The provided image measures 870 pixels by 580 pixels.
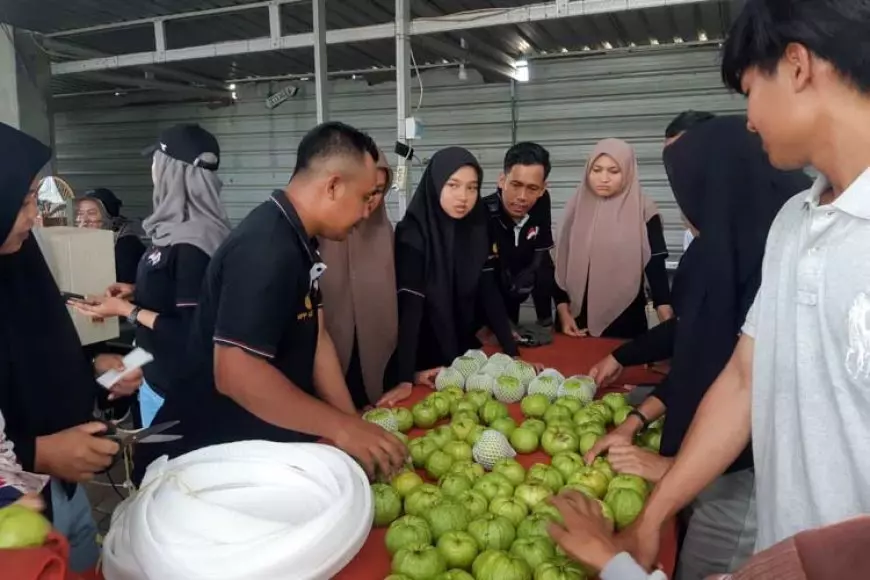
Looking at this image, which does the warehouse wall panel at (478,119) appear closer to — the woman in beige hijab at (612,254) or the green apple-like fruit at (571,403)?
the woman in beige hijab at (612,254)

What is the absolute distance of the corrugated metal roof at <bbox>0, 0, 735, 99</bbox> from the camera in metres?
5.67

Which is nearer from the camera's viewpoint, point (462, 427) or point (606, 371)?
point (462, 427)

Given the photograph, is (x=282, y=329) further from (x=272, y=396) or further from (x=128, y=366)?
(x=128, y=366)

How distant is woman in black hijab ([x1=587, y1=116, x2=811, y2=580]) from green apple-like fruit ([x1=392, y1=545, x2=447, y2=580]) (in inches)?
27.0

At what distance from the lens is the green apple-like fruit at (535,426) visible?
212 centimetres

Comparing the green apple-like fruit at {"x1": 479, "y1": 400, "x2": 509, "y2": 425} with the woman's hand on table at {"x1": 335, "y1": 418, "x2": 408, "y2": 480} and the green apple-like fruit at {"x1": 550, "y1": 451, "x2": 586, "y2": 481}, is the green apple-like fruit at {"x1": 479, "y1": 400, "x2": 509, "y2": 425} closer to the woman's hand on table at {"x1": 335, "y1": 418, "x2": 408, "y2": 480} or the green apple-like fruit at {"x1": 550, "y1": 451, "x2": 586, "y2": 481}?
the green apple-like fruit at {"x1": 550, "y1": 451, "x2": 586, "y2": 481}

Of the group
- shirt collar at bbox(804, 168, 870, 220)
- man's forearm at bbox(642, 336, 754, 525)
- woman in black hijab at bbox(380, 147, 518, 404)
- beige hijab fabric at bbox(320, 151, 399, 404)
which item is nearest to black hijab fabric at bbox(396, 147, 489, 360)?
woman in black hijab at bbox(380, 147, 518, 404)

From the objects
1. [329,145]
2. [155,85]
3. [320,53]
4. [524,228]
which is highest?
[155,85]

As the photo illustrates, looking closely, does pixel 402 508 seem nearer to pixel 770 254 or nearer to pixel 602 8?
pixel 770 254

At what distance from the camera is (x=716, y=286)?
5.78 ft

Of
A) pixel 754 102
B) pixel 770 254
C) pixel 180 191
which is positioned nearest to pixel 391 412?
pixel 770 254

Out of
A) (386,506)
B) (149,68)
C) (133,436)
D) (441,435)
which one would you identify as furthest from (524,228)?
(149,68)

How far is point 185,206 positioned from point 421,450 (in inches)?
76.9

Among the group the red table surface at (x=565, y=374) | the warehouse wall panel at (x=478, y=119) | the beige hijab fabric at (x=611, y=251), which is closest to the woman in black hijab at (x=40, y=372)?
the red table surface at (x=565, y=374)
